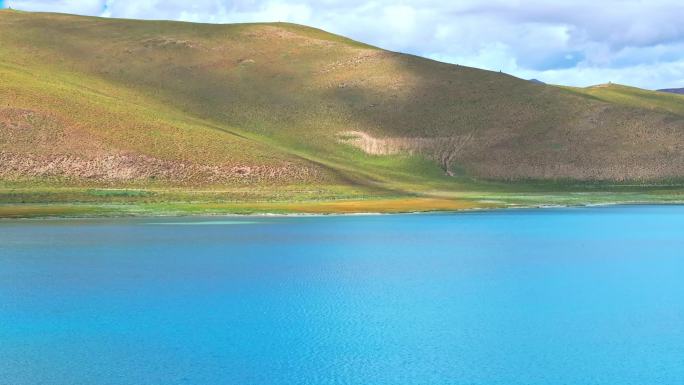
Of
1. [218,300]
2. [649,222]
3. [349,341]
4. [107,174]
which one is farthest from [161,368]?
[107,174]

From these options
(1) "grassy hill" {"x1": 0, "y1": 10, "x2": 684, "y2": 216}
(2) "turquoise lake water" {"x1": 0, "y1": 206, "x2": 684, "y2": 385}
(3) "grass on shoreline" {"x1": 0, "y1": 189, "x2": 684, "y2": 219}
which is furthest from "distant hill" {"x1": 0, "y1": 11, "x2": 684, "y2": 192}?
(2) "turquoise lake water" {"x1": 0, "y1": 206, "x2": 684, "y2": 385}

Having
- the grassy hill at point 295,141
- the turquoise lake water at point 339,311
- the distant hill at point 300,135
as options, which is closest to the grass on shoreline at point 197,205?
the grassy hill at point 295,141

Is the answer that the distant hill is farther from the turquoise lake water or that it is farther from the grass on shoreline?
the turquoise lake water

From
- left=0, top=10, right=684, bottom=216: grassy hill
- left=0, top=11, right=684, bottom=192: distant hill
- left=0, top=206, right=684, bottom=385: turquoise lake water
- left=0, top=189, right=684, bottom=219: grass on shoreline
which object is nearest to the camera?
left=0, top=206, right=684, bottom=385: turquoise lake water

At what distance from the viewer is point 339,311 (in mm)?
28375

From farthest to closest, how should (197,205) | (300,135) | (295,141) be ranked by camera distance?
(300,135) → (295,141) → (197,205)

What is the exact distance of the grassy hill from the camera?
5187 inches

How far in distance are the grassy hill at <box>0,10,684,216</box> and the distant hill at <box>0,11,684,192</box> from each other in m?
0.33

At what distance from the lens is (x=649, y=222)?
73000 mm

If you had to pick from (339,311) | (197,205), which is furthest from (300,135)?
(339,311)

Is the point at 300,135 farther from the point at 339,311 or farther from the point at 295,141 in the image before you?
the point at 339,311

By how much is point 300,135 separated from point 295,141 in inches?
162

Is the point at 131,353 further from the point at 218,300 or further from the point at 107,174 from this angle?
the point at 107,174

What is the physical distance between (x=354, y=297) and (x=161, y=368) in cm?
1125
